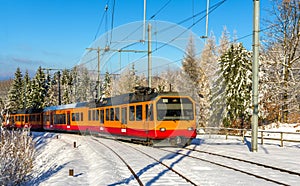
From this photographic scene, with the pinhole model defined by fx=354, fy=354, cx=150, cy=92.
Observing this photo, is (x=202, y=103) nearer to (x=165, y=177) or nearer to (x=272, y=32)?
(x=272, y=32)

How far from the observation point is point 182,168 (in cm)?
1112

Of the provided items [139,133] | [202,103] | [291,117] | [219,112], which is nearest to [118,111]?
[139,133]

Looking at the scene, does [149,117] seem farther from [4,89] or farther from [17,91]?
[17,91]

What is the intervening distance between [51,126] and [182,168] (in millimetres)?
30466

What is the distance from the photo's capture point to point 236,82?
39.1 meters

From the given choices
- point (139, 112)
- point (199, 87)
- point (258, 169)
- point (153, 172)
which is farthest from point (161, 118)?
point (199, 87)

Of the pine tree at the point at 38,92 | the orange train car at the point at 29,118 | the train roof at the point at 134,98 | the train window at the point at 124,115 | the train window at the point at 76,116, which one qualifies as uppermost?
the pine tree at the point at 38,92

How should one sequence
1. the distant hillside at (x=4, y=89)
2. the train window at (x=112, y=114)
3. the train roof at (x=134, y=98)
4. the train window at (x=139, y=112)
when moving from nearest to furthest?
the distant hillside at (x=4, y=89)
the train roof at (x=134, y=98)
the train window at (x=139, y=112)
the train window at (x=112, y=114)

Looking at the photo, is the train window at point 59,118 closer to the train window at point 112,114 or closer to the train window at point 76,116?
the train window at point 76,116

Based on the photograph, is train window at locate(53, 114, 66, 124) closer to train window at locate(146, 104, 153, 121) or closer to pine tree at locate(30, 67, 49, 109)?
train window at locate(146, 104, 153, 121)

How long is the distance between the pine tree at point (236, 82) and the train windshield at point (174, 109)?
21.1 meters

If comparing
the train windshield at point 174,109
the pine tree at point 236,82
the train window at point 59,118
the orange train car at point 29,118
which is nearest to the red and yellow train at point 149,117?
the train windshield at point 174,109

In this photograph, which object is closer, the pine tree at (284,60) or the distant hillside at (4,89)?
the distant hillside at (4,89)

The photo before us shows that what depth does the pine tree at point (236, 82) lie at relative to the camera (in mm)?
38344
